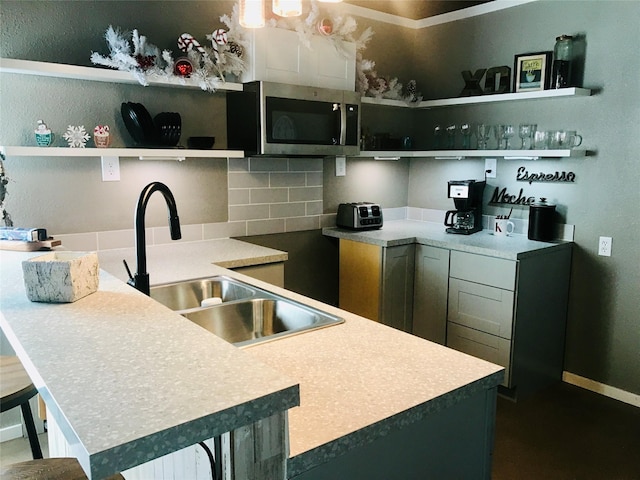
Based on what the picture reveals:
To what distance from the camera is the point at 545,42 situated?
331cm

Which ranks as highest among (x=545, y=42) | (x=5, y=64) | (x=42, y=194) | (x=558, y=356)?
(x=545, y=42)

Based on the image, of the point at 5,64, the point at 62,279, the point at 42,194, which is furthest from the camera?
the point at 42,194

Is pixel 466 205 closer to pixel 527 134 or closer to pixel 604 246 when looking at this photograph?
pixel 527 134

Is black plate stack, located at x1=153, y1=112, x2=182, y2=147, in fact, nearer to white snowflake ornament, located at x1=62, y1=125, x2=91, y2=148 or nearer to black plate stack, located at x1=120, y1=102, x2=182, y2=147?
black plate stack, located at x1=120, y1=102, x2=182, y2=147

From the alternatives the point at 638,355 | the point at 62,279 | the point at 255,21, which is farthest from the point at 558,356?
the point at 62,279

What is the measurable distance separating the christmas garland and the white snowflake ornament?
35 cm

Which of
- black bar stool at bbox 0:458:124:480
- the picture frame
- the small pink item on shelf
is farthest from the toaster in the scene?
black bar stool at bbox 0:458:124:480

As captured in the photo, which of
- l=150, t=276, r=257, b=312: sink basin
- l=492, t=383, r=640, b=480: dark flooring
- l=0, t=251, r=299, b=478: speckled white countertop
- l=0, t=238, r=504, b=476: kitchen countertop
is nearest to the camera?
l=0, t=251, r=299, b=478: speckled white countertop

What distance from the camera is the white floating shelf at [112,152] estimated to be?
2.31 metres

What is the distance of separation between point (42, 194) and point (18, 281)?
119 cm

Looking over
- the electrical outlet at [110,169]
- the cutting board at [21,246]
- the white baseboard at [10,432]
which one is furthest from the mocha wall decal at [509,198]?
the white baseboard at [10,432]

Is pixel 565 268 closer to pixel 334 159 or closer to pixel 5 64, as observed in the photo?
pixel 334 159

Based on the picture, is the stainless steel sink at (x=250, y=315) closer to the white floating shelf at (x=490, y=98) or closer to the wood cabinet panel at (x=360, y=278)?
the wood cabinet panel at (x=360, y=278)

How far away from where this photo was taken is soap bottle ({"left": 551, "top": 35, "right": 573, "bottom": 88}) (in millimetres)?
3076
